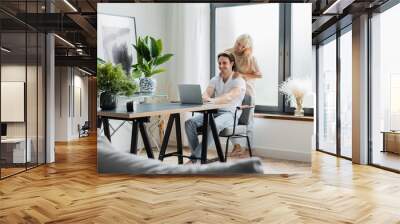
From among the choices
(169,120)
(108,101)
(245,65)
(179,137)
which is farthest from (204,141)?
(108,101)

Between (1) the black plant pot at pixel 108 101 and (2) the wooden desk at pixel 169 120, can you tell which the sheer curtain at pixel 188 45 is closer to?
(2) the wooden desk at pixel 169 120

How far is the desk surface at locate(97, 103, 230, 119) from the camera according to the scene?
5.48 m

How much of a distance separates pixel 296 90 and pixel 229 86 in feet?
2.99

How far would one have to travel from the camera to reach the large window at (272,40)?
220 inches

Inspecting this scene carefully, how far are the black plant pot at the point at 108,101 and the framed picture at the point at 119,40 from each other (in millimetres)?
417

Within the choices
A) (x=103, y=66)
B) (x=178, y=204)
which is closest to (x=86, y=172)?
(x=103, y=66)

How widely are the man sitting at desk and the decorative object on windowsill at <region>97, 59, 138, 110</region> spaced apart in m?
0.94

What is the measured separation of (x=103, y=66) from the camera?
5.59 metres

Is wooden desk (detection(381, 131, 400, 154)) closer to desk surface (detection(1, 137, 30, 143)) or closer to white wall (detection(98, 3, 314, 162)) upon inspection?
white wall (detection(98, 3, 314, 162))

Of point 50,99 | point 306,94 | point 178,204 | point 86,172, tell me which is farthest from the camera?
point 50,99

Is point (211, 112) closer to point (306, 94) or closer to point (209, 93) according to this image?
point (209, 93)

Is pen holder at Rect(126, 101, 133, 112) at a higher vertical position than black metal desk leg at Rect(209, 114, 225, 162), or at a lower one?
higher

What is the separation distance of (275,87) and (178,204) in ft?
7.60

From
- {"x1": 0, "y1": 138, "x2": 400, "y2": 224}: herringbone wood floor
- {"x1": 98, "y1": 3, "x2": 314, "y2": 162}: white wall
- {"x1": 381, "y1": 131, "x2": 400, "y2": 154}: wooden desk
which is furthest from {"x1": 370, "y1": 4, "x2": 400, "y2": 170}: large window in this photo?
{"x1": 98, "y1": 3, "x2": 314, "y2": 162}: white wall
